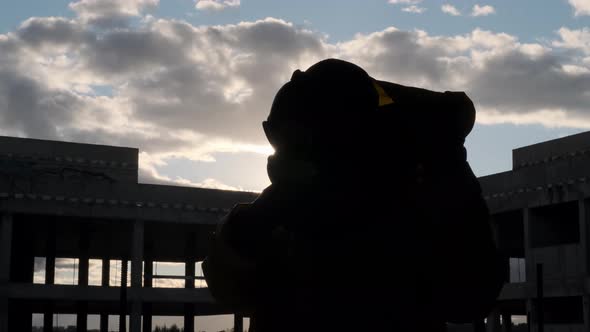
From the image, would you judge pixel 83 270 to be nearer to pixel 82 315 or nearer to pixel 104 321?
pixel 82 315

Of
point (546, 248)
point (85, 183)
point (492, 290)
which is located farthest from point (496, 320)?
point (492, 290)

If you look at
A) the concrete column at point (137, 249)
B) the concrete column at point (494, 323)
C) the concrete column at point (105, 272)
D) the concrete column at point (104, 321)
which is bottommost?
the concrete column at point (104, 321)

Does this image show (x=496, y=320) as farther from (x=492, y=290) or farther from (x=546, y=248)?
(x=492, y=290)

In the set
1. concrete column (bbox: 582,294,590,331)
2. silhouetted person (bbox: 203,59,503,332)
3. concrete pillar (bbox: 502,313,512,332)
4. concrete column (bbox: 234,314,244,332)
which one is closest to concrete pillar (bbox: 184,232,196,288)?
concrete column (bbox: 234,314,244,332)

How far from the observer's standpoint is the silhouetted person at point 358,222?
280 centimetres

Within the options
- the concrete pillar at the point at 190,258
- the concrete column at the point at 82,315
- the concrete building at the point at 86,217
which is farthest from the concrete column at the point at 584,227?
the concrete column at the point at 82,315

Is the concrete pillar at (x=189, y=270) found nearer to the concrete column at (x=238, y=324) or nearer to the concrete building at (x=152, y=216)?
the concrete building at (x=152, y=216)

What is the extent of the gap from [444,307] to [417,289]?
11 centimetres

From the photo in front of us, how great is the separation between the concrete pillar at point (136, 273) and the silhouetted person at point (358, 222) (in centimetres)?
4140

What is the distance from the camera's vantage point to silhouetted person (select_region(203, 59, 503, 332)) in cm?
280

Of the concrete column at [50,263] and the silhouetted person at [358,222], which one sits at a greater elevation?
the silhouetted person at [358,222]

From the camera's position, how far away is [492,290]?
2865 mm

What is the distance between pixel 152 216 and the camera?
4378 centimetres

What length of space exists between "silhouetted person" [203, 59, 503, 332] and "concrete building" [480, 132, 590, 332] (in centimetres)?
3748
